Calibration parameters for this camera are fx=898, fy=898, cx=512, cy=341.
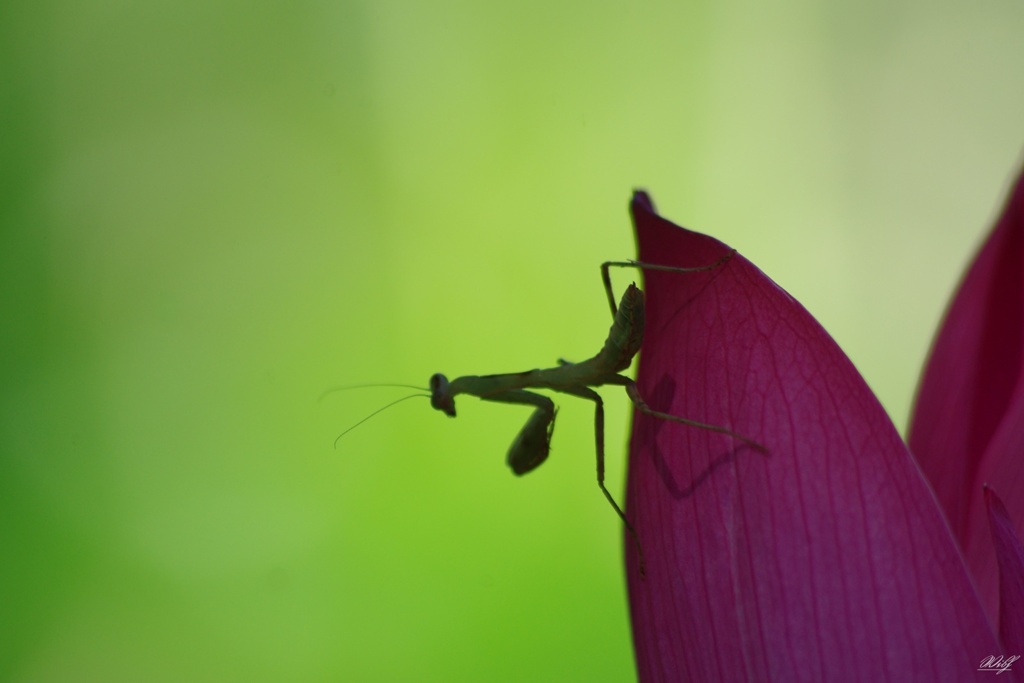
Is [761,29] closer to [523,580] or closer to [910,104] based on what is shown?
[910,104]

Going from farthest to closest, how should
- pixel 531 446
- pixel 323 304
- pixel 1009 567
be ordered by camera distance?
1. pixel 323 304
2. pixel 531 446
3. pixel 1009 567

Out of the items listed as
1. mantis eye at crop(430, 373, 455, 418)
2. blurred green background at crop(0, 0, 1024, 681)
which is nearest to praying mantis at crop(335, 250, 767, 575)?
mantis eye at crop(430, 373, 455, 418)

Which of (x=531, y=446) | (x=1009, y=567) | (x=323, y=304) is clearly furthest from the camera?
(x=323, y=304)

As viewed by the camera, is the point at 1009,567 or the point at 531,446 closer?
the point at 1009,567

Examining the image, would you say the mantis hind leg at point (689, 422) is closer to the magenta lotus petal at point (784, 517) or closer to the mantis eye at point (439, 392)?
the magenta lotus petal at point (784, 517)

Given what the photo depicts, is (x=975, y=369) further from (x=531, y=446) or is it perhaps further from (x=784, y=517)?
(x=531, y=446)

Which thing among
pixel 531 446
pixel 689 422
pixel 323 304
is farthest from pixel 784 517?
pixel 323 304

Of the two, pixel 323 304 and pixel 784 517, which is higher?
pixel 323 304
